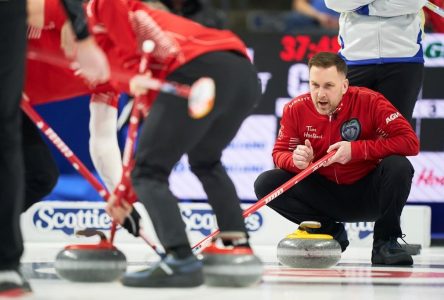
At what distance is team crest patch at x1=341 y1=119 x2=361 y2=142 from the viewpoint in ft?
16.5

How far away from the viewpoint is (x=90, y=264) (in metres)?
3.81

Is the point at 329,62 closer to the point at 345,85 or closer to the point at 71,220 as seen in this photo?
the point at 345,85

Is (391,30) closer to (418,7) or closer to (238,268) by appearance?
(418,7)

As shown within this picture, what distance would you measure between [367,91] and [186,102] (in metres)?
1.77

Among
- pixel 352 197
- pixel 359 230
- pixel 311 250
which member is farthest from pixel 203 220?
pixel 311 250

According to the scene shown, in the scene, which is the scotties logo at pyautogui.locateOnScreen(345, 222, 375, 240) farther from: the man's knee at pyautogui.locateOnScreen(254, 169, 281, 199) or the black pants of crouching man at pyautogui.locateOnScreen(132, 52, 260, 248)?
the black pants of crouching man at pyautogui.locateOnScreen(132, 52, 260, 248)

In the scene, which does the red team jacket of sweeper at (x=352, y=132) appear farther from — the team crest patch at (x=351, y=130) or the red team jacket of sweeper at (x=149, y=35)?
the red team jacket of sweeper at (x=149, y=35)

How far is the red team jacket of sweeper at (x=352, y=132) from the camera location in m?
4.98

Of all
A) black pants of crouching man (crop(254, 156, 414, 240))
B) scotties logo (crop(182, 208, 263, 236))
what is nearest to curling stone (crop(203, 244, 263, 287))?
black pants of crouching man (crop(254, 156, 414, 240))

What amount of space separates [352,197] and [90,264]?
1.78 m

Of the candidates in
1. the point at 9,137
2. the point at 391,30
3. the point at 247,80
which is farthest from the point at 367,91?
the point at 9,137

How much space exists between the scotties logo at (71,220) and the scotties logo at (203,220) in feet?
1.67

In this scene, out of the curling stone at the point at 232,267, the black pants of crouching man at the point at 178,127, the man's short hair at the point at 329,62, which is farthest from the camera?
the man's short hair at the point at 329,62

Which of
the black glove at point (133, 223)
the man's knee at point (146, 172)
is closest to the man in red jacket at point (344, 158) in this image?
the black glove at point (133, 223)
